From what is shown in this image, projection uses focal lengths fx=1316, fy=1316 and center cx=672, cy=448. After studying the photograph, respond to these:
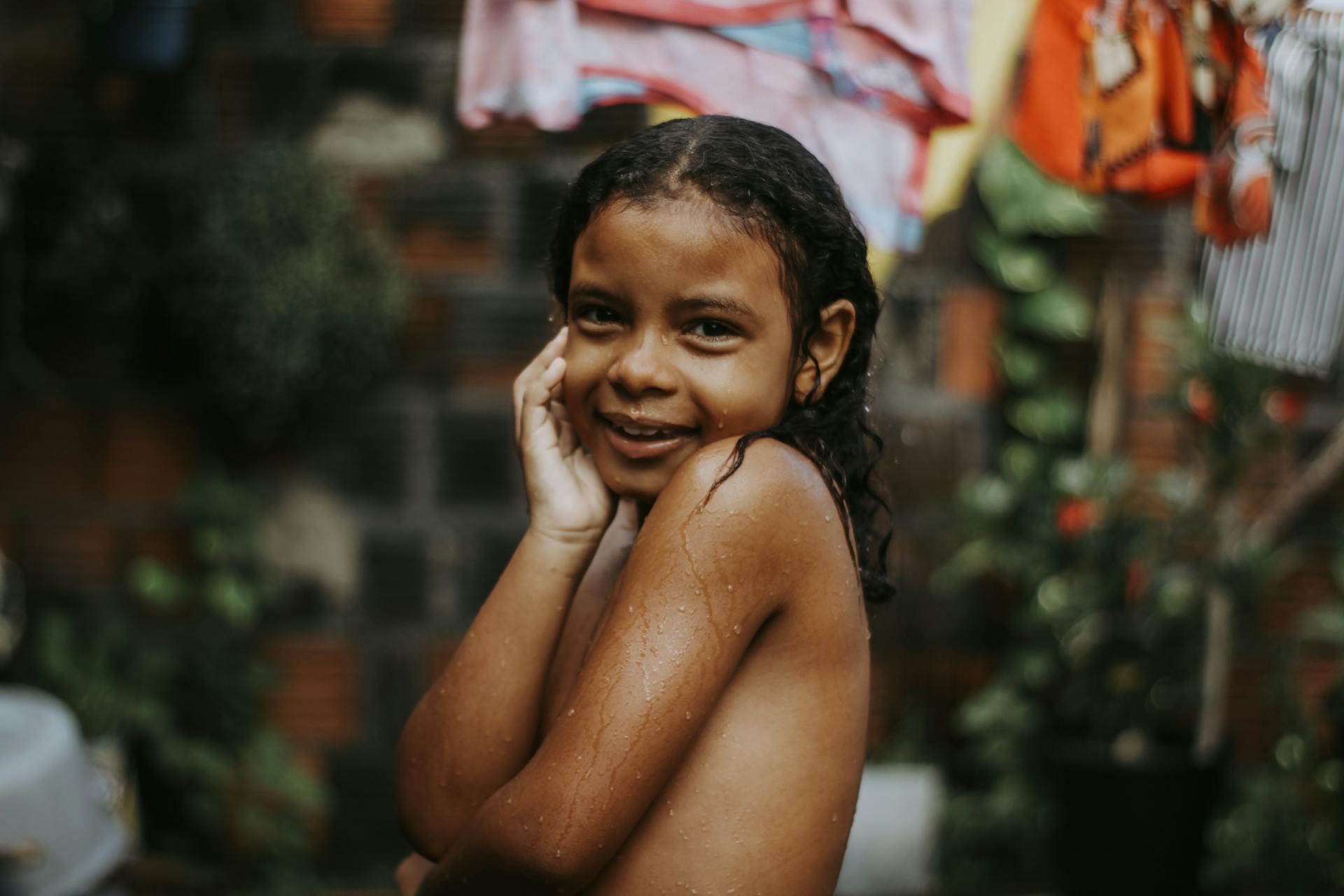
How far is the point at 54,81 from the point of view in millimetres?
3242

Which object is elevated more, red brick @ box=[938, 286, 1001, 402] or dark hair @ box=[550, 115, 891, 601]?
dark hair @ box=[550, 115, 891, 601]

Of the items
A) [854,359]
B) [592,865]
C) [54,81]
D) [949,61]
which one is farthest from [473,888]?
[54,81]

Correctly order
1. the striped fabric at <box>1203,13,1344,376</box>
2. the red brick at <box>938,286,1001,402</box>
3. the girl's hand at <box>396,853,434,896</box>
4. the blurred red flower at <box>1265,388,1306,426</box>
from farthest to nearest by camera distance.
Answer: the red brick at <box>938,286,1001,402</box> → the blurred red flower at <box>1265,388,1306,426</box> → the striped fabric at <box>1203,13,1344,376</box> → the girl's hand at <box>396,853,434,896</box>

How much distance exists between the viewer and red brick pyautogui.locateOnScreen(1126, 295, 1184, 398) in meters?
3.31

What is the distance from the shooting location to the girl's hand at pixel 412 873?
150 cm

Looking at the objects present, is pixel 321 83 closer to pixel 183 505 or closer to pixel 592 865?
pixel 183 505

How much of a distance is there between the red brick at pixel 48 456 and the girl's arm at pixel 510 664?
2235 mm

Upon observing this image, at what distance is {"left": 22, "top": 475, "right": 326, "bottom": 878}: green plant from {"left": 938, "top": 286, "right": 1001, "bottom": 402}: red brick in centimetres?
177

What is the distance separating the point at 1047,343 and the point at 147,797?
8.38ft

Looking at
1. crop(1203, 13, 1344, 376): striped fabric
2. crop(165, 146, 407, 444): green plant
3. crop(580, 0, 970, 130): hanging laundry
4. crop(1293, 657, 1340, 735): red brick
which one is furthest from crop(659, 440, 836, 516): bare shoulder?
crop(1293, 657, 1340, 735): red brick

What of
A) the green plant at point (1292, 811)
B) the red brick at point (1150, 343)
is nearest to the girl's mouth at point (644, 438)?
the red brick at point (1150, 343)

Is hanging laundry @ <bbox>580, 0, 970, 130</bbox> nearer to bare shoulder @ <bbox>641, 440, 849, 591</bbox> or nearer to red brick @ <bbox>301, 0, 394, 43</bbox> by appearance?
bare shoulder @ <bbox>641, 440, 849, 591</bbox>

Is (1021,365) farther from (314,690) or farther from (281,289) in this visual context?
(314,690)

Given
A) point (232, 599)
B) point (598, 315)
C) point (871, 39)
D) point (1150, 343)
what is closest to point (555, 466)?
point (598, 315)
